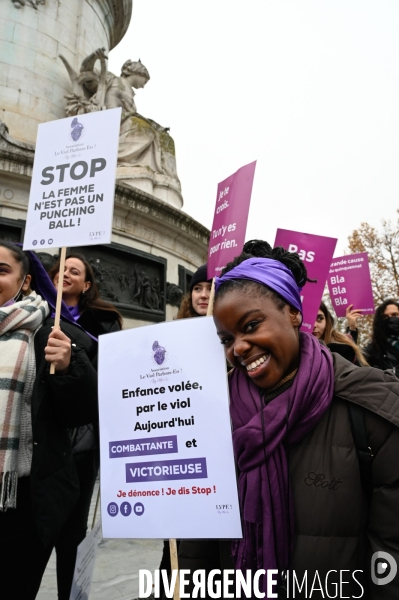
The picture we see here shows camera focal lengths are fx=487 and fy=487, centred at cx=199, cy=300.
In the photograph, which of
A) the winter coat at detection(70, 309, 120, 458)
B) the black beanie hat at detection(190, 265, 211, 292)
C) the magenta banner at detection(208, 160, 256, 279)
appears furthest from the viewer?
the black beanie hat at detection(190, 265, 211, 292)

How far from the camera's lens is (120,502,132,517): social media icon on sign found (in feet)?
5.80

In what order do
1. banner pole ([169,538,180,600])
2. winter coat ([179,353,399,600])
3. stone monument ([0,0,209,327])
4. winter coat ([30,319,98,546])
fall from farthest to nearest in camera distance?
stone monument ([0,0,209,327]), winter coat ([30,319,98,546]), banner pole ([169,538,180,600]), winter coat ([179,353,399,600])

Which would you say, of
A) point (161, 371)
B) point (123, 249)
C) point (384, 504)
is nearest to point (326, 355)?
point (384, 504)

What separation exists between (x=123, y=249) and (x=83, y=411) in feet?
23.2

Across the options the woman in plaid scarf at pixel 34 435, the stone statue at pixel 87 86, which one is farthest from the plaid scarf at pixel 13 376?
the stone statue at pixel 87 86

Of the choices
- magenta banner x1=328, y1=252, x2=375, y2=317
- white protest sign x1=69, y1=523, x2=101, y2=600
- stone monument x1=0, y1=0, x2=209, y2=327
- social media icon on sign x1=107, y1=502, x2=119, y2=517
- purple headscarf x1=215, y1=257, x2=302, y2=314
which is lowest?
white protest sign x1=69, y1=523, x2=101, y2=600

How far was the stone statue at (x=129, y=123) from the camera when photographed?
10711 millimetres

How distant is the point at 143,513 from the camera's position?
1735mm

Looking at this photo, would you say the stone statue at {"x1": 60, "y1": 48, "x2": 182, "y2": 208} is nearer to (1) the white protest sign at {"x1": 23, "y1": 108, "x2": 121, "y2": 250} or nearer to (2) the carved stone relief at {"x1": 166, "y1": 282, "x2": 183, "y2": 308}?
(2) the carved stone relief at {"x1": 166, "y1": 282, "x2": 183, "y2": 308}

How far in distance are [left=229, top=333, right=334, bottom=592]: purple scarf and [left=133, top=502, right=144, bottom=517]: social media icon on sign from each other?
1.18 ft

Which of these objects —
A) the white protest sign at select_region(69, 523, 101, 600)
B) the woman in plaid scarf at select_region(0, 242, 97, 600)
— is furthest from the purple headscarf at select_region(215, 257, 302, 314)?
the white protest sign at select_region(69, 523, 101, 600)

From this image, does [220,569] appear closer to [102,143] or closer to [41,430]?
[41,430]

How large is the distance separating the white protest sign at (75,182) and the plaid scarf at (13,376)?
462 millimetres

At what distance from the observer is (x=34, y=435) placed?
214cm
